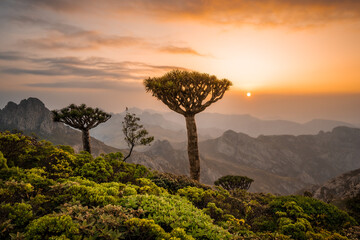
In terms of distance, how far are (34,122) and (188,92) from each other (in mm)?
162331

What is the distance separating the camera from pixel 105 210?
14.7 ft

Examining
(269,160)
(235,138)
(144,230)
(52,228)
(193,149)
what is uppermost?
(52,228)

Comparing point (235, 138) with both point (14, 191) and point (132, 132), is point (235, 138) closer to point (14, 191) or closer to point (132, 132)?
point (132, 132)

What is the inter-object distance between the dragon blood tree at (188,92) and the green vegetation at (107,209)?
6.67 meters

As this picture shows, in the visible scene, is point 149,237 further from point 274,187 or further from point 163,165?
point 274,187

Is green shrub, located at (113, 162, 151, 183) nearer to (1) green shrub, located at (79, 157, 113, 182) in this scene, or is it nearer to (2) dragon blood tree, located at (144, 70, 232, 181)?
(1) green shrub, located at (79, 157, 113, 182)

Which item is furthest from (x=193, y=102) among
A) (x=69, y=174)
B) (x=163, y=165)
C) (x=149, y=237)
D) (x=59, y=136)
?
(x=59, y=136)

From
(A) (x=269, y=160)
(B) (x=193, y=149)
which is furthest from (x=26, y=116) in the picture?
(A) (x=269, y=160)

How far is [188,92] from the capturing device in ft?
52.2

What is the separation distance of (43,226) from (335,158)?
823 feet

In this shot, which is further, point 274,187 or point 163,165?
point 274,187

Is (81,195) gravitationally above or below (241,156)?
above

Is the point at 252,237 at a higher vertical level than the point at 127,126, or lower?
lower

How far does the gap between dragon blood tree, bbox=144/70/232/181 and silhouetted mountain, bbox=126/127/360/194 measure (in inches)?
4055
